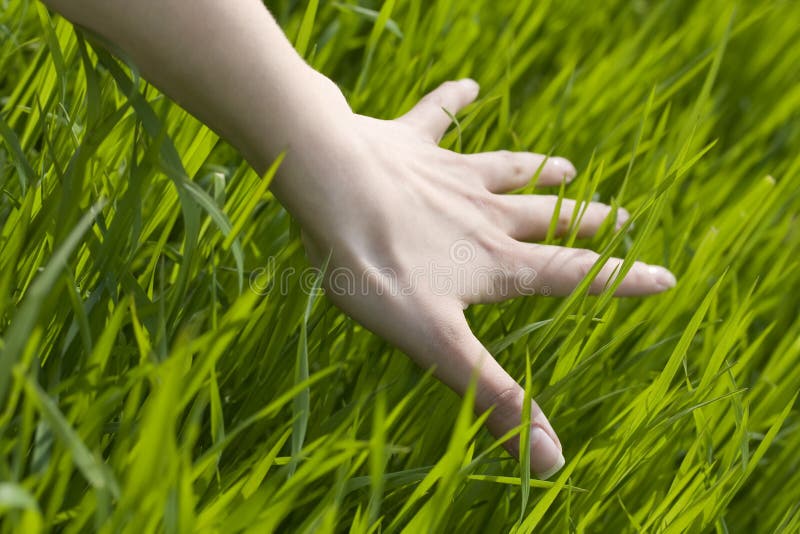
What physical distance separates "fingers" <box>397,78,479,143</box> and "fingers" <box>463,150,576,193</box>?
Result: 56 mm

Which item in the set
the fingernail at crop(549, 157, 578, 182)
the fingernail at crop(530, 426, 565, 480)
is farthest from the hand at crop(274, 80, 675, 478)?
the fingernail at crop(549, 157, 578, 182)

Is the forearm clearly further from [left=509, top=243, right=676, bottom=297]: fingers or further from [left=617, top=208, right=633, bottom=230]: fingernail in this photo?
[left=617, top=208, right=633, bottom=230]: fingernail

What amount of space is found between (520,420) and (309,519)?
219 millimetres

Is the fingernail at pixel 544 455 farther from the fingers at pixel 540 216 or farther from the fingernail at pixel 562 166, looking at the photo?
the fingernail at pixel 562 166

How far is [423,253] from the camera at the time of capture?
83 cm

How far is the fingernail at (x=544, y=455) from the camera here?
77cm

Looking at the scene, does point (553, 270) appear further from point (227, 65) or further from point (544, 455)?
point (227, 65)

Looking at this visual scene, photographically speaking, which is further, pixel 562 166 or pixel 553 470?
pixel 562 166

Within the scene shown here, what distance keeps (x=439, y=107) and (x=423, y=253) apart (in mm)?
292

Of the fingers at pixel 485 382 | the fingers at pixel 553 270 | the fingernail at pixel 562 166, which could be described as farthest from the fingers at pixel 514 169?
the fingers at pixel 485 382

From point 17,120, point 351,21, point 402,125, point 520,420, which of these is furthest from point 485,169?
point 17,120

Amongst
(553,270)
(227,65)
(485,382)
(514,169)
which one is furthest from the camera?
(514,169)

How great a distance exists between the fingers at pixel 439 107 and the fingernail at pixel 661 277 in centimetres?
29

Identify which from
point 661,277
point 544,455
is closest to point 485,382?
point 544,455
